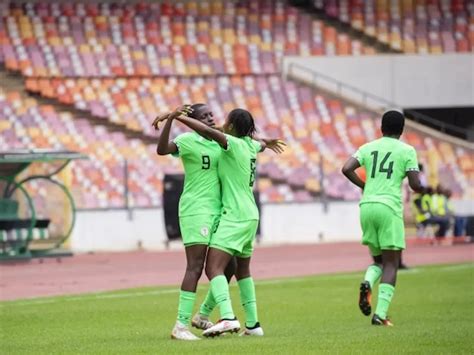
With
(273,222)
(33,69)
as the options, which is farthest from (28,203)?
(33,69)

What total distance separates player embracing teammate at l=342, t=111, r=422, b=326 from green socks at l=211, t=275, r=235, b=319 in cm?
182

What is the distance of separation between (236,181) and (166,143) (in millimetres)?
705

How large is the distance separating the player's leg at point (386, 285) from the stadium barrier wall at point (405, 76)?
2709 cm

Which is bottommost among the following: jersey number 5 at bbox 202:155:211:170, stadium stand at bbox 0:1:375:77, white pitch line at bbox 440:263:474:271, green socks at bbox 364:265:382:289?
white pitch line at bbox 440:263:474:271

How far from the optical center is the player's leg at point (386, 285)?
46.0 feet

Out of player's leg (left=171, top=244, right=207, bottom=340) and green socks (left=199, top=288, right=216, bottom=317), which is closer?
player's leg (left=171, top=244, right=207, bottom=340)

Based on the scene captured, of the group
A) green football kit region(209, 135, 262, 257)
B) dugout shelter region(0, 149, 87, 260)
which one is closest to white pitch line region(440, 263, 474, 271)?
dugout shelter region(0, 149, 87, 260)

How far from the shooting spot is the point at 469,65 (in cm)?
4241

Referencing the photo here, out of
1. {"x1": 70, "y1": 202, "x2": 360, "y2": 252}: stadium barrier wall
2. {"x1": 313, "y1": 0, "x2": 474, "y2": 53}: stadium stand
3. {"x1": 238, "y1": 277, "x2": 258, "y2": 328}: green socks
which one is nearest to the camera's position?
{"x1": 238, "y1": 277, "x2": 258, "y2": 328}: green socks

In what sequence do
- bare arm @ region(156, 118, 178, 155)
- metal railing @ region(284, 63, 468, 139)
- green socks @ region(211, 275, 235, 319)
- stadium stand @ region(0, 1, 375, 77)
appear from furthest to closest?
1. metal railing @ region(284, 63, 468, 139)
2. stadium stand @ region(0, 1, 375, 77)
3. green socks @ region(211, 275, 235, 319)
4. bare arm @ region(156, 118, 178, 155)

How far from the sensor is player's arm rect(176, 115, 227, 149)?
12555mm

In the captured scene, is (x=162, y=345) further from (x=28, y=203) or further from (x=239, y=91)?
(x=239, y=91)

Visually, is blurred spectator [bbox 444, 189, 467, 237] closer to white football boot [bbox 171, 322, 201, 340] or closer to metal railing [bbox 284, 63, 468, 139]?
metal railing [bbox 284, 63, 468, 139]

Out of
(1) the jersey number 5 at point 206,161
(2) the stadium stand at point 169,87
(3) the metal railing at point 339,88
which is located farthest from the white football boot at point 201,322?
(3) the metal railing at point 339,88
